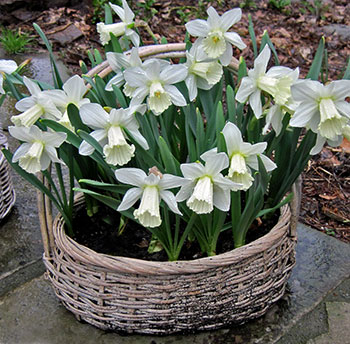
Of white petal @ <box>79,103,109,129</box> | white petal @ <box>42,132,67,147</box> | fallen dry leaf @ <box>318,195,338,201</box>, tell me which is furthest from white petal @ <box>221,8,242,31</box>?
fallen dry leaf @ <box>318,195,338,201</box>

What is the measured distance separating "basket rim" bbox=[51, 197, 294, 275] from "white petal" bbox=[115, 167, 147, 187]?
204 mm

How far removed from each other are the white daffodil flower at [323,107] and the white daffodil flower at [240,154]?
105mm

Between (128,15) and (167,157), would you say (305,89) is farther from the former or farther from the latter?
(128,15)

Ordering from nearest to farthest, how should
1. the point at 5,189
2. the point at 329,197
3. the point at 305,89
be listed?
the point at 305,89 → the point at 5,189 → the point at 329,197

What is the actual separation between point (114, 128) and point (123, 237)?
1.35 feet

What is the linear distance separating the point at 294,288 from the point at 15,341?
0.81 meters

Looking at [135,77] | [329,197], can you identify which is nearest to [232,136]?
[135,77]

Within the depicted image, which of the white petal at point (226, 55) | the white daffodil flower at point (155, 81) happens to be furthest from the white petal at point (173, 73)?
the white petal at point (226, 55)

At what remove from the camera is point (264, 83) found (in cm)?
114

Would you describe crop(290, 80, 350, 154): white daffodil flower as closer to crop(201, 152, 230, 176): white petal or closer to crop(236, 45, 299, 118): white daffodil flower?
crop(236, 45, 299, 118): white daffodil flower

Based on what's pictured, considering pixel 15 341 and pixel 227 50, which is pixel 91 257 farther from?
pixel 227 50

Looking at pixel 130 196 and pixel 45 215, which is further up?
pixel 130 196

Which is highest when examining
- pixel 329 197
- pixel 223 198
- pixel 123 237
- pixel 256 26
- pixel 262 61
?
pixel 262 61

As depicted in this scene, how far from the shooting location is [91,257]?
121cm
